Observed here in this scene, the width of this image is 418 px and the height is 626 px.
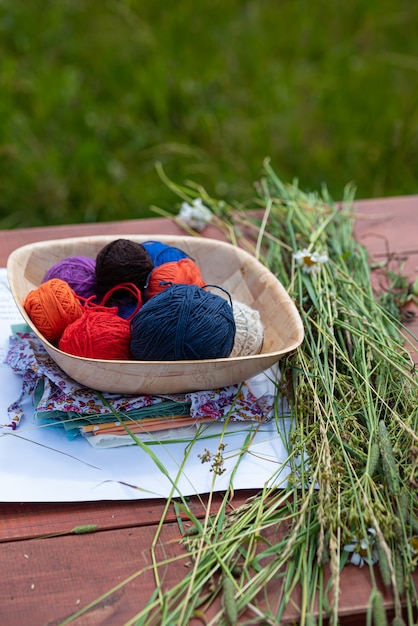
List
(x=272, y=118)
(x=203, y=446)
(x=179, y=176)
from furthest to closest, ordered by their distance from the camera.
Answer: (x=272, y=118)
(x=179, y=176)
(x=203, y=446)

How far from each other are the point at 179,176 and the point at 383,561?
64.7 inches

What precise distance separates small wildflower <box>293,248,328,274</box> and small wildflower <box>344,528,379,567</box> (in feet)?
1.80

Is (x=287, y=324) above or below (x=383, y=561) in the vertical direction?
above

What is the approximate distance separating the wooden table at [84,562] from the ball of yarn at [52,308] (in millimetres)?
268

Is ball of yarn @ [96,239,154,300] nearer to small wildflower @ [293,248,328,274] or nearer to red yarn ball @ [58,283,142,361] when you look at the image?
red yarn ball @ [58,283,142,361]

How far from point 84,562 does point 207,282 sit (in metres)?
0.58

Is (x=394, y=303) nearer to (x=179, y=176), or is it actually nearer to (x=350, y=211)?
(x=350, y=211)

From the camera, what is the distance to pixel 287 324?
3.84ft

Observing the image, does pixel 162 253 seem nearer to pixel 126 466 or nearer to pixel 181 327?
pixel 181 327

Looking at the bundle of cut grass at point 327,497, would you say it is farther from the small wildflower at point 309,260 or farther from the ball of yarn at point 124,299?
the ball of yarn at point 124,299

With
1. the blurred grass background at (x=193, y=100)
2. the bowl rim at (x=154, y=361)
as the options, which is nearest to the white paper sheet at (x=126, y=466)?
the bowl rim at (x=154, y=361)

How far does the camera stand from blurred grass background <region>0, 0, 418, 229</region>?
90.9 inches

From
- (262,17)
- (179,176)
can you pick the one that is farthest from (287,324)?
(262,17)

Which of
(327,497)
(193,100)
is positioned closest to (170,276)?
(327,497)
